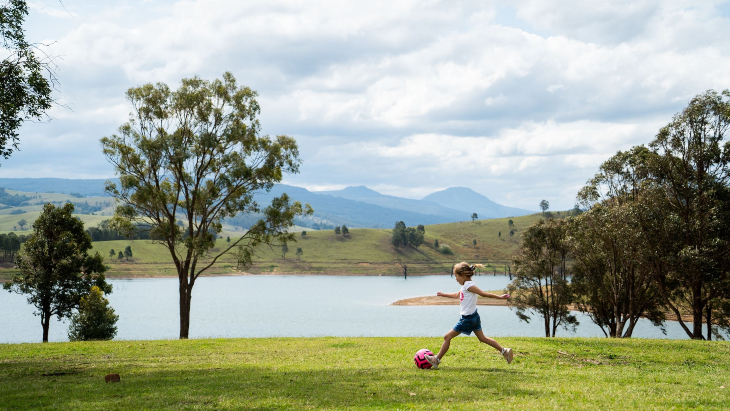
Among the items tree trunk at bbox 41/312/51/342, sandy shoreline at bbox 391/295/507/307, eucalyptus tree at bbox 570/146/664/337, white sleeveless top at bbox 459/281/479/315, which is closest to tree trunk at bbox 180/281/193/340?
tree trunk at bbox 41/312/51/342

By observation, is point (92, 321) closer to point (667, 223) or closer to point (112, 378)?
point (112, 378)

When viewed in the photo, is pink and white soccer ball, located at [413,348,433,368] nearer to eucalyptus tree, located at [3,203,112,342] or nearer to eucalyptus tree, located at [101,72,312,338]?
eucalyptus tree, located at [101,72,312,338]

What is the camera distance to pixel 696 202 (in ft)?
94.1

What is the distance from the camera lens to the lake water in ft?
176

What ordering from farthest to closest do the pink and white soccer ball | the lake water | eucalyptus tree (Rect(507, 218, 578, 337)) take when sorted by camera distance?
the lake water → eucalyptus tree (Rect(507, 218, 578, 337)) → the pink and white soccer ball

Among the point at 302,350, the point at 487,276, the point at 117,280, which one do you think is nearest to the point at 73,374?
the point at 302,350

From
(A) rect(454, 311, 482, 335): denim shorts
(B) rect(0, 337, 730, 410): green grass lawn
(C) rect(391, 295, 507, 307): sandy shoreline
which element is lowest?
(C) rect(391, 295, 507, 307): sandy shoreline

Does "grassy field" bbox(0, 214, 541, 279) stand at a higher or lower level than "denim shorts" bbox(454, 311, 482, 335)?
lower

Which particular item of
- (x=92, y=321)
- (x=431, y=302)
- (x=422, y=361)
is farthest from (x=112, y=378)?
(x=431, y=302)

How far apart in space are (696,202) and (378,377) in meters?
26.4

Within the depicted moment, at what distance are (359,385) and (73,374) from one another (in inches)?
332

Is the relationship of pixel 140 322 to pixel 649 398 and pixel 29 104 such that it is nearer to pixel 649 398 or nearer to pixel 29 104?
pixel 29 104

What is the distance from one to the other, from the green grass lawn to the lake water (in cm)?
2427

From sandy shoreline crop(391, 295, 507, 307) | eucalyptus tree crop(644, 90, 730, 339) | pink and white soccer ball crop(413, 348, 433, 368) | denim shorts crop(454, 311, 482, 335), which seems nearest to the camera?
denim shorts crop(454, 311, 482, 335)
